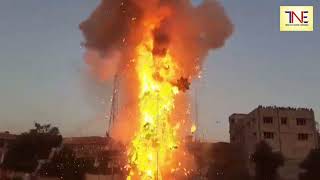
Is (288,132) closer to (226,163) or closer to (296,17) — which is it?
(226,163)

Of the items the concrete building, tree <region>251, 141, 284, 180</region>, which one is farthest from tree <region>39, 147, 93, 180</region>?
the concrete building

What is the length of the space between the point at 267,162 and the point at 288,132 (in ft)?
29.7

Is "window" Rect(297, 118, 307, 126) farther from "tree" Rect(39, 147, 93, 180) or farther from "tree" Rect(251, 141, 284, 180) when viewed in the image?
"tree" Rect(39, 147, 93, 180)

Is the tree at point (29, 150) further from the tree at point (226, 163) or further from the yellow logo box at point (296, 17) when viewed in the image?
the yellow logo box at point (296, 17)

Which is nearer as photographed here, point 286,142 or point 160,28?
point 160,28

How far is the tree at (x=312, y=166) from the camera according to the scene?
268ft

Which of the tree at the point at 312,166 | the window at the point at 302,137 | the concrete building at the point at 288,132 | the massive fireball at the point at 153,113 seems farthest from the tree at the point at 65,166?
the window at the point at 302,137

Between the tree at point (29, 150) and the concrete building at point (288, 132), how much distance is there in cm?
4688

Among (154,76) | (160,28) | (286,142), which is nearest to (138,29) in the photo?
(160,28)

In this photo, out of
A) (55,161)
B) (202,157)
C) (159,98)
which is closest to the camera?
(159,98)

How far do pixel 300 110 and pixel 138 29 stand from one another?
2239 inches

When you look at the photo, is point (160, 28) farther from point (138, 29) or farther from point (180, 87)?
point (180, 87)

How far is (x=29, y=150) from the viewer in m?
91.6

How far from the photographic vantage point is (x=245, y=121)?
9731cm
